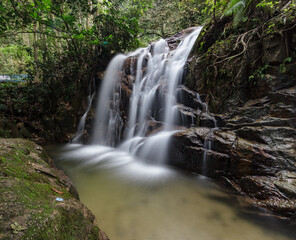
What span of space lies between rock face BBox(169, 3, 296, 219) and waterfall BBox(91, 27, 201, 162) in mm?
942

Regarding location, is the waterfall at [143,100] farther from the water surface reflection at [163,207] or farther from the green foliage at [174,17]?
the green foliage at [174,17]

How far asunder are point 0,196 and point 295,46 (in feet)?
16.6

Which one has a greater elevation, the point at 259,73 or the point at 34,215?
the point at 259,73

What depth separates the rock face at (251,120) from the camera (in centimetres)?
273

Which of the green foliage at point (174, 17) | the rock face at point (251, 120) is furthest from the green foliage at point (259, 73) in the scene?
the green foliage at point (174, 17)

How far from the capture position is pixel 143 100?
5.91 metres

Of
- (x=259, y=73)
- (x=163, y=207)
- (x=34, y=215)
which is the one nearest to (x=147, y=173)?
(x=163, y=207)

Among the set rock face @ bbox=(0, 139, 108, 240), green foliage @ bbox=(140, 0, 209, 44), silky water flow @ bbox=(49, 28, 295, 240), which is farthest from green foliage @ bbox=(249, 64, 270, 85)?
green foliage @ bbox=(140, 0, 209, 44)

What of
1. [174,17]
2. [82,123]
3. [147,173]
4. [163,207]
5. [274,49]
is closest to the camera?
[163,207]

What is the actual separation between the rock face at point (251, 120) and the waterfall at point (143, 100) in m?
0.94

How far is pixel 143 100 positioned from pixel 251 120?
360 centimetres

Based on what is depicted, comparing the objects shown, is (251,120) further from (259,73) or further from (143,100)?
(143,100)

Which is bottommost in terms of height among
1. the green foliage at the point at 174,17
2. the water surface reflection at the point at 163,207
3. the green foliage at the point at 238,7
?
the water surface reflection at the point at 163,207

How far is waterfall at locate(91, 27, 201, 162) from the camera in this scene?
16.2 feet
